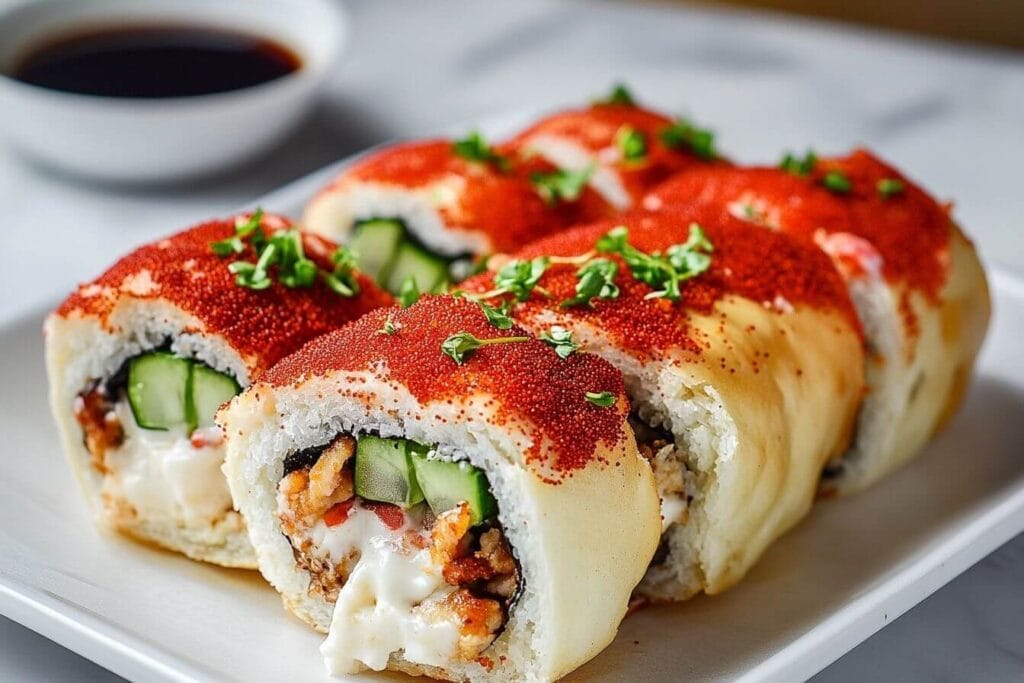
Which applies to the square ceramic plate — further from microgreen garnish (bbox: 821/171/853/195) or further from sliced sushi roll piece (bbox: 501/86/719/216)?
sliced sushi roll piece (bbox: 501/86/719/216)

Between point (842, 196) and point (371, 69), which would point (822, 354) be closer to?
point (842, 196)

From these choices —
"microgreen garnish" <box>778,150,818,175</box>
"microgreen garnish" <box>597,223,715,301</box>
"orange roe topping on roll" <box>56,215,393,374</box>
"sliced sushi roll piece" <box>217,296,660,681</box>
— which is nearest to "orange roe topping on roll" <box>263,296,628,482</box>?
"sliced sushi roll piece" <box>217,296,660,681</box>

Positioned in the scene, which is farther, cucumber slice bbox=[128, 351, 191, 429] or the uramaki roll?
the uramaki roll

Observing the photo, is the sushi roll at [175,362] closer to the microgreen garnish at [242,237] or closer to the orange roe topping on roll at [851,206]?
the microgreen garnish at [242,237]

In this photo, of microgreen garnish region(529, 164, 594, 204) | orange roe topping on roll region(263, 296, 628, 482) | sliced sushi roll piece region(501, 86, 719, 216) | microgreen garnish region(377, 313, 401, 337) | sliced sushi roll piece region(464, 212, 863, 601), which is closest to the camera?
orange roe topping on roll region(263, 296, 628, 482)

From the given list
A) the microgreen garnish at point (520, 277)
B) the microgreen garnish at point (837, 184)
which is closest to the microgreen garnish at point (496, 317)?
the microgreen garnish at point (520, 277)

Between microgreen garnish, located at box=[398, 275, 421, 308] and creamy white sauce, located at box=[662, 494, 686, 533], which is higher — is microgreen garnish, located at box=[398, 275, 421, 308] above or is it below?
above

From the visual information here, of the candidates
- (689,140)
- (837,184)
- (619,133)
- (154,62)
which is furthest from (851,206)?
(154,62)

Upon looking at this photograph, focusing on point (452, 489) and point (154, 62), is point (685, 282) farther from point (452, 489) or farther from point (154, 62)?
point (154, 62)
